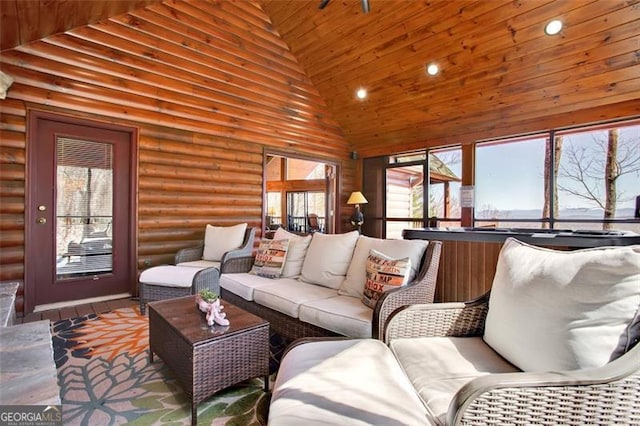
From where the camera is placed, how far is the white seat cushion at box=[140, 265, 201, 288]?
3.11m

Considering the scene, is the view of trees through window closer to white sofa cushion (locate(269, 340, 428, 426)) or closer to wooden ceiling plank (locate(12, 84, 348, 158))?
wooden ceiling plank (locate(12, 84, 348, 158))

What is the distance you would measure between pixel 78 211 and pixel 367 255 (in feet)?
11.1

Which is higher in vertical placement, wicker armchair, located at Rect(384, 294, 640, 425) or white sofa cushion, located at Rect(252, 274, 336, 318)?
wicker armchair, located at Rect(384, 294, 640, 425)

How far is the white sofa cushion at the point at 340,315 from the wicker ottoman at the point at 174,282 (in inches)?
52.6

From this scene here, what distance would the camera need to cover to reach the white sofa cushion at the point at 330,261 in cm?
269

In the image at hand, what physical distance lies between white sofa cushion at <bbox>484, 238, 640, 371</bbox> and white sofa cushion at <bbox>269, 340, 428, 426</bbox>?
19.1 inches

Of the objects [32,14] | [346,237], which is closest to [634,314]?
[346,237]

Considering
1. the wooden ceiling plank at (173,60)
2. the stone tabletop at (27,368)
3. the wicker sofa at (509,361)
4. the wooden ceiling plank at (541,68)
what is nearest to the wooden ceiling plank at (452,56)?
the wooden ceiling plank at (541,68)

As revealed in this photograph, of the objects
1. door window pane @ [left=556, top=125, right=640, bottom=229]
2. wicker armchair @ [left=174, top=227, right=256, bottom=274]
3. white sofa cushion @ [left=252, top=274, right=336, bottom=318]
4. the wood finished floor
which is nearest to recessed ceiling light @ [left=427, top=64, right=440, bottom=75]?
door window pane @ [left=556, top=125, right=640, bottom=229]

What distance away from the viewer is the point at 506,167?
4840 millimetres

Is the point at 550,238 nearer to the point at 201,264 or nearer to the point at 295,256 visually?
the point at 295,256

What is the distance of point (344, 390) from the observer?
114 cm

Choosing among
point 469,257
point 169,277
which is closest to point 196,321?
point 169,277

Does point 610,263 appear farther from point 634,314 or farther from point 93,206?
point 93,206
